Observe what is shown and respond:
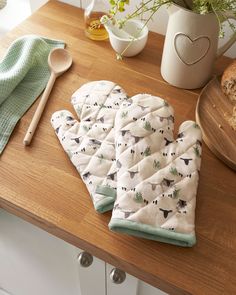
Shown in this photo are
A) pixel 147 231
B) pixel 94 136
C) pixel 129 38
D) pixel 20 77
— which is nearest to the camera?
pixel 147 231

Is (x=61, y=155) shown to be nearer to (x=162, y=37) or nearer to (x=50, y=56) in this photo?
(x=50, y=56)

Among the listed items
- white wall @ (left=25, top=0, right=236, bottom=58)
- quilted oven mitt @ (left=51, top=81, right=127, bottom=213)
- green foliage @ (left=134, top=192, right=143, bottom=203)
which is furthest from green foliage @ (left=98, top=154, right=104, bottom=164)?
white wall @ (left=25, top=0, right=236, bottom=58)

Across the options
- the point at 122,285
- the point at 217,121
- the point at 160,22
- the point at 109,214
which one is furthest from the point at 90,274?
the point at 160,22

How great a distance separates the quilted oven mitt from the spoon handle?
0.12 ft

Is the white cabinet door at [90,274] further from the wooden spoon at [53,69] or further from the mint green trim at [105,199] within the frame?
the wooden spoon at [53,69]

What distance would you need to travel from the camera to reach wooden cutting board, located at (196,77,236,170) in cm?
72

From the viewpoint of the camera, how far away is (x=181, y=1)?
75 cm

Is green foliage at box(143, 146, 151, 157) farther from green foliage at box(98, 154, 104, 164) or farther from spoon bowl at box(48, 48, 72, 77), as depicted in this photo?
spoon bowl at box(48, 48, 72, 77)

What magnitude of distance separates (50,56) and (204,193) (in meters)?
0.46

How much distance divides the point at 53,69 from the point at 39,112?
0.13 metres

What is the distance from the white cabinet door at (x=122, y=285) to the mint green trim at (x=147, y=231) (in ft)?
0.33

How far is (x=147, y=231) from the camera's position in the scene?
1.90ft

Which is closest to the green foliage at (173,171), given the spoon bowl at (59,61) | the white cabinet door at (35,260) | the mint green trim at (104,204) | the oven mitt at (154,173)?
the oven mitt at (154,173)

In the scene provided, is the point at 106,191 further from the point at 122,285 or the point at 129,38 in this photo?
the point at 129,38
